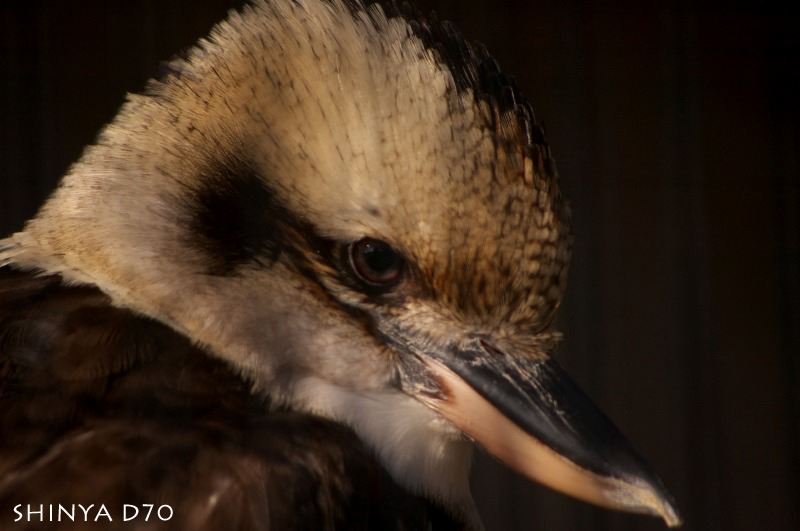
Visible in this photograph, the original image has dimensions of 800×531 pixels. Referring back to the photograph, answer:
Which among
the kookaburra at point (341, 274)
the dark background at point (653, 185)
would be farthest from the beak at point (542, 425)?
the dark background at point (653, 185)

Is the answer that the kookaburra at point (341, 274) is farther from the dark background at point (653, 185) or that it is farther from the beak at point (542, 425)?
the dark background at point (653, 185)

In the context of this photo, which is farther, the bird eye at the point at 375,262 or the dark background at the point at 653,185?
the dark background at the point at 653,185

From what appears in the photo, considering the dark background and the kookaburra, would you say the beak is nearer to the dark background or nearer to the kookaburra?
the kookaburra

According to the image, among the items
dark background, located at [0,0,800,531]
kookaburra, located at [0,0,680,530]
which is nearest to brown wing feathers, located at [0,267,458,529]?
kookaburra, located at [0,0,680,530]

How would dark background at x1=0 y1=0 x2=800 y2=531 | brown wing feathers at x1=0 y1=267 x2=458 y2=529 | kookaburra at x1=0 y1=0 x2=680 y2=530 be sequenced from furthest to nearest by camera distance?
dark background at x1=0 y1=0 x2=800 y2=531 < kookaburra at x1=0 y1=0 x2=680 y2=530 < brown wing feathers at x1=0 y1=267 x2=458 y2=529

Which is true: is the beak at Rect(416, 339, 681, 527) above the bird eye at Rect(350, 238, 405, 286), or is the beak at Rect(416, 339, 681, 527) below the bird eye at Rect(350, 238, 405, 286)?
below

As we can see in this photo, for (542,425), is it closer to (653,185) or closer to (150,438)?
(150,438)

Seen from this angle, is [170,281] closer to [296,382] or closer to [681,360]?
[296,382]

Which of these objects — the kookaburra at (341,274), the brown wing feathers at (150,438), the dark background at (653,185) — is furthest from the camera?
the dark background at (653,185)
